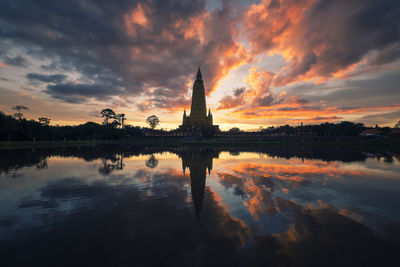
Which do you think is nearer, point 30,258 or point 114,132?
point 30,258

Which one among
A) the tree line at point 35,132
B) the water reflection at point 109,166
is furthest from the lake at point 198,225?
the tree line at point 35,132

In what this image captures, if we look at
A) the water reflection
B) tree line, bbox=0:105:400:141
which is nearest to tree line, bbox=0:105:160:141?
tree line, bbox=0:105:400:141

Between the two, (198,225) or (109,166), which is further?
(109,166)

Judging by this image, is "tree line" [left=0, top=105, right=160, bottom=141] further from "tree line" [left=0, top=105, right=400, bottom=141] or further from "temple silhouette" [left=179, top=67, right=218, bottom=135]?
"temple silhouette" [left=179, top=67, right=218, bottom=135]

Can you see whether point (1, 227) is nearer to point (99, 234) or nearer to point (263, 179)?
point (99, 234)

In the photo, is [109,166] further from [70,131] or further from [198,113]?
[198,113]

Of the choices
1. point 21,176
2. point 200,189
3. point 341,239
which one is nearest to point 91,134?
point 21,176

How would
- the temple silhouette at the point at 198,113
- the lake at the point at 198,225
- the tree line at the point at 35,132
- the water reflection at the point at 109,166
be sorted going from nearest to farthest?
1. the lake at the point at 198,225
2. the water reflection at the point at 109,166
3. the tree line at the point at 35,132
4. the temple silhouette at the point at 198,113

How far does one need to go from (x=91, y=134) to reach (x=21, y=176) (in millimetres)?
74247

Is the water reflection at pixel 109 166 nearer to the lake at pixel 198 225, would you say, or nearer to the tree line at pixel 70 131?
the lake at pixel 198 225

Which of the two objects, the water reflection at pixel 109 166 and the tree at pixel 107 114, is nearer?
the water reflection at pixel 109 166

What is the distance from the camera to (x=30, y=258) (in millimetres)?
3975

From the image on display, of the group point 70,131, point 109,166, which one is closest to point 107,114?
point 70,131

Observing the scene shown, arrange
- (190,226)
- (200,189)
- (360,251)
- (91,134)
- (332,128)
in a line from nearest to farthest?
(360,251) → (190,226) → (200,189) → (91,134) → (332,128)
